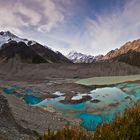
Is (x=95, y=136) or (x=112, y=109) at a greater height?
(x=95, y=136)

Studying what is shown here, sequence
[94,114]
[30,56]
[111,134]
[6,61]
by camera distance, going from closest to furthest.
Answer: [111,134], [94,114], [6,61], [30,56]

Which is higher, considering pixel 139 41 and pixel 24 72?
pixel 139 41

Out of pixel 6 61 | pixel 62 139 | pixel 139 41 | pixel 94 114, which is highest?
pixel 139 41

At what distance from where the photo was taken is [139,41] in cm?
18712

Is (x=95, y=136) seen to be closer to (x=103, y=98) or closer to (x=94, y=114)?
(x=94, y=114)

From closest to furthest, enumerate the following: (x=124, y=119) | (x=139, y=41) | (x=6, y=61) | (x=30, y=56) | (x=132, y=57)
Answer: (x=124, y=119) → (x=6, y=61) → (x=30, y=56) → (x=132, y=57) → (x=139, y=41)

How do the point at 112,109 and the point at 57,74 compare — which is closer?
the point at 112,109

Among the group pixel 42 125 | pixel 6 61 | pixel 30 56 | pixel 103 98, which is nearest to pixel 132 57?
pixel 30 56

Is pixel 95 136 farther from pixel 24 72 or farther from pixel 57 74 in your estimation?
pixel 24 72

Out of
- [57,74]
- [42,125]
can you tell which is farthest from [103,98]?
[57,74]

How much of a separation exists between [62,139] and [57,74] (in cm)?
7761

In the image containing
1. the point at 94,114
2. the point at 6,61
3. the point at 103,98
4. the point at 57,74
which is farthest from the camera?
the point at 6,61

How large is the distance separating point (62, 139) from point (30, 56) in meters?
115

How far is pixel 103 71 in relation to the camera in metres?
82.6
